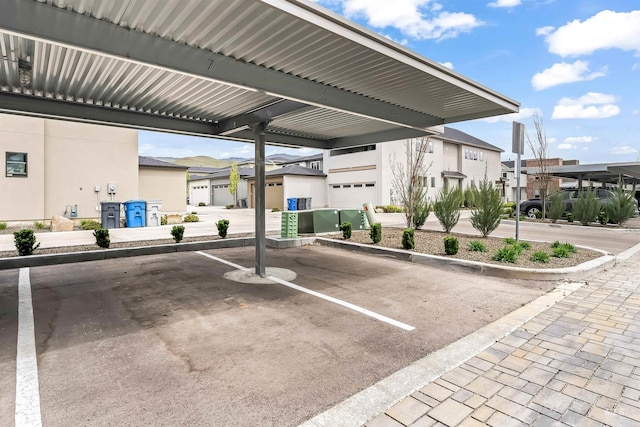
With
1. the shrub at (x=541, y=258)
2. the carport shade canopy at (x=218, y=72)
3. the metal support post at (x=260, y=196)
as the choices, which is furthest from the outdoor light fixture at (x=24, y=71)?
the shrub at (x=541, y=258)

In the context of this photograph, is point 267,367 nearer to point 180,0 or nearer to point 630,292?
point 180,0

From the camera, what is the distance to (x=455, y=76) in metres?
4.83

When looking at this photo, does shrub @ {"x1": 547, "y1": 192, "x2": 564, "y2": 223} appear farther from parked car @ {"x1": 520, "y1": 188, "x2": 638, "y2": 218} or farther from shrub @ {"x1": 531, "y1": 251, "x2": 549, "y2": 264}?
shrub @ {"x1": 531, "y1": 251, "x2": 549, "y2": 264}

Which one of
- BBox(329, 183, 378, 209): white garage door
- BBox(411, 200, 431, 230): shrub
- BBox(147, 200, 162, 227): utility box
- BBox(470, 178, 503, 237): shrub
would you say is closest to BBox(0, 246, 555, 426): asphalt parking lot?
BBox(470, 178, 503, 237): shrub

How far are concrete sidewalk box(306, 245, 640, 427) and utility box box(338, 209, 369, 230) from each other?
28.2 ft

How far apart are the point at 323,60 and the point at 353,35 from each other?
2.34 ft

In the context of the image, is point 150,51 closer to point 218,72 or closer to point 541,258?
point 218,72

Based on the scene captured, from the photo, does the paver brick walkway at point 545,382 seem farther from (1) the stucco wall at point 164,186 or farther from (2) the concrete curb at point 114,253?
(1) the stucco wall at point 164,186

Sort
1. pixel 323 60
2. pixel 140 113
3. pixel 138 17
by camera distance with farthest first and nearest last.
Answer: pixel 140 113, pixel 323 60, pixel 138 17

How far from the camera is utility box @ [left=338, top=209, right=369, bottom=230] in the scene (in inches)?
498

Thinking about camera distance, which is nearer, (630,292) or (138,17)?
(138,17)

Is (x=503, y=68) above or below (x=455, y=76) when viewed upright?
above

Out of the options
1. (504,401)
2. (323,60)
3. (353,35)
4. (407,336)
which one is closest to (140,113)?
(323,60)

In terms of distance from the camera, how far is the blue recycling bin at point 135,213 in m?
15.7
